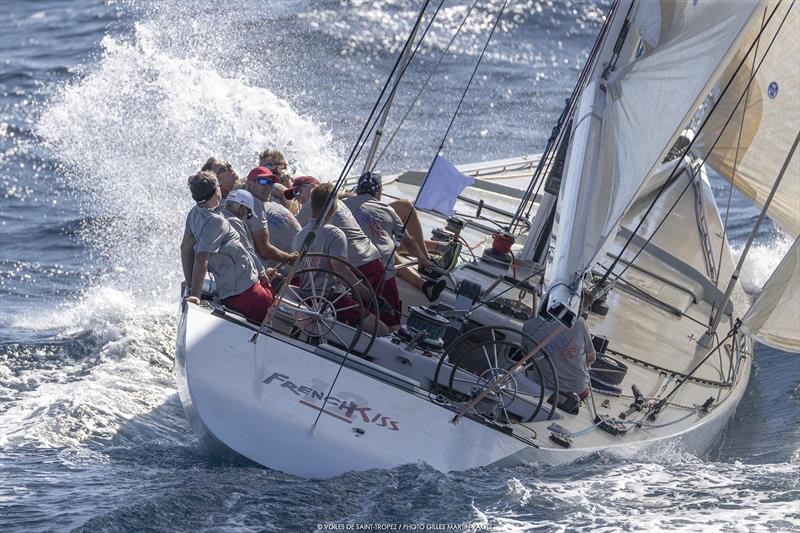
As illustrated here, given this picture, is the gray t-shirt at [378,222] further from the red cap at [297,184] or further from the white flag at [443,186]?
the white flag at [443,186]

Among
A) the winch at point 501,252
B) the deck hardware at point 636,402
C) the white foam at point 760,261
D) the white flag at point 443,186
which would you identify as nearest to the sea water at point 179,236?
the white foam at point 760,261

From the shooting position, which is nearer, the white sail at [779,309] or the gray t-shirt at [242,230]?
the gray t-shirt at [242,230]

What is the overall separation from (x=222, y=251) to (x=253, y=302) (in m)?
0.38

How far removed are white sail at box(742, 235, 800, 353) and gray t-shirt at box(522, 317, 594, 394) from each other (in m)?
1.31

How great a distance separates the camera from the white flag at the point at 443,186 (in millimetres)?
9547

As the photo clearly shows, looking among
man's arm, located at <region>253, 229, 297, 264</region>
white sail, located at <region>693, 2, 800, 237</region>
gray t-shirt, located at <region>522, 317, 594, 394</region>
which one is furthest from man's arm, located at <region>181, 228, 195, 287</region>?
white sail, located at <region>693, 2, 800, 237</region>

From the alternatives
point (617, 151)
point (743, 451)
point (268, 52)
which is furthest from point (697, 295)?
point (268, 52)

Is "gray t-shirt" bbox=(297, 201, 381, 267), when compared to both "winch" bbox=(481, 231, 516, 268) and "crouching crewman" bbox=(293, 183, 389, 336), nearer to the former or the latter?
"crouching crewman" bbox=(293, 183, 389, 336)

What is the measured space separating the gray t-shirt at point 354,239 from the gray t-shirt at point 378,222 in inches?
7.7

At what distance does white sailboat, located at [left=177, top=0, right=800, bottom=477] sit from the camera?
630 cm

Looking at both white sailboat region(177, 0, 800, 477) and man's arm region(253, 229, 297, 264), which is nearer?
white sailboat region(177, 0, 800, 477)

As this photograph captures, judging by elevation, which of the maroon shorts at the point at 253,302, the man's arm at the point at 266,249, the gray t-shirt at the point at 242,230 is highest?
the man's arm at the point at 266,249

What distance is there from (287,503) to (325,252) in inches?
80.6

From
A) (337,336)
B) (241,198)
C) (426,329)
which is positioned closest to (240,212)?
(241,198)
